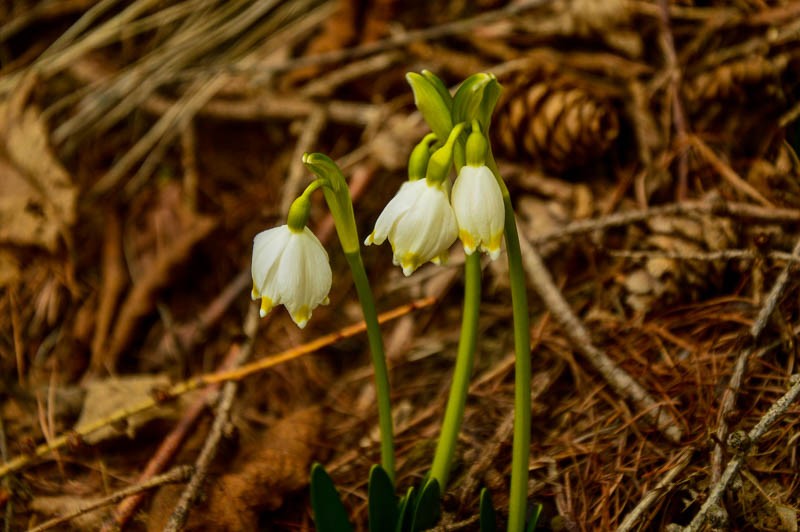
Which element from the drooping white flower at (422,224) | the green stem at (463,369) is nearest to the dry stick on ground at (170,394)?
the green stem at (463,369)

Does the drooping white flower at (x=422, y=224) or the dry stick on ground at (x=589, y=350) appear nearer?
the drooping white flower at (x=422, y=224)

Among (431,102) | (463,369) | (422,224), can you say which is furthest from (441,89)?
(463,369)

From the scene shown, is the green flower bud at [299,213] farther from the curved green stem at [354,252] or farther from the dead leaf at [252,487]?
the dead leaf at [252,487]

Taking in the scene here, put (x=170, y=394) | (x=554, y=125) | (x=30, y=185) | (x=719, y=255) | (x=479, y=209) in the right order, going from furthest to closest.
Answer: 1. (x=30, y=185)
2. (x=554, y=125)
3. (x=170, y=394)
4. (x=719, y=255)
5. (x=479, y=209)

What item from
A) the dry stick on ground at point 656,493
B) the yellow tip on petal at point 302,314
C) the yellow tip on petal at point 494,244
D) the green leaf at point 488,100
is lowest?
the dry stick on ground at point 656,493

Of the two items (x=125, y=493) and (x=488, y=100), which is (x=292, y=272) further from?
(x=125, y=493)

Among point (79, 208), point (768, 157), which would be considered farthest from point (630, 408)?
point (79, 208)

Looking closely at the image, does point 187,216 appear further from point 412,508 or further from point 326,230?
point 412,508
